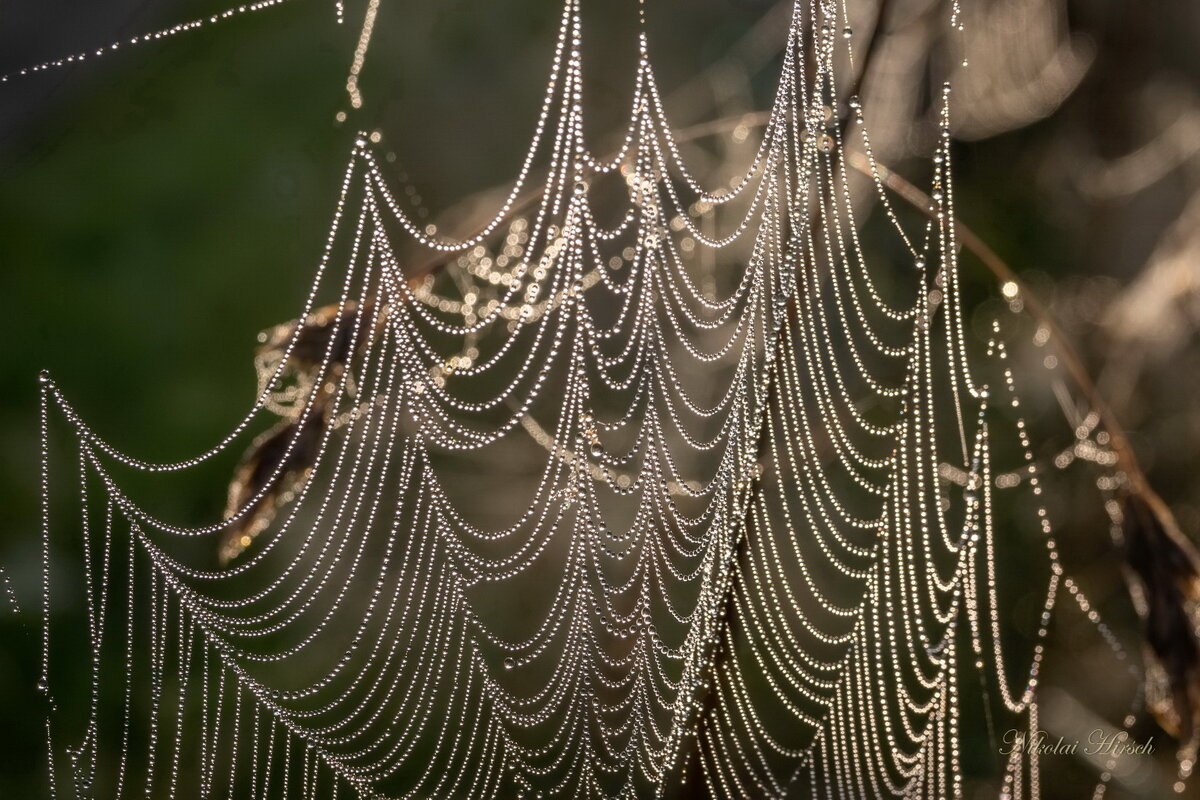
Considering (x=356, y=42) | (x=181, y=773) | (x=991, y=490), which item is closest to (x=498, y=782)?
(x=181, y=773)

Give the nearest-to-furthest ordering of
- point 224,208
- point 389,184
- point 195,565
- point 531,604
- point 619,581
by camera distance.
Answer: point 195,565
point 619,581
point 531,604
point 389,184
point 224,208

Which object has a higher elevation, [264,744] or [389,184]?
[389,184]

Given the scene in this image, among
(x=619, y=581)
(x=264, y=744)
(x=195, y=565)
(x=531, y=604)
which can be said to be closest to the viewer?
(x=264, y=744)

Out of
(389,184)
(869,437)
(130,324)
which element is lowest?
(869,437)

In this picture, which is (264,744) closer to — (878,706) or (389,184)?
(878,706)

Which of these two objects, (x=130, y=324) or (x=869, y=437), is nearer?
(x=869, y=437)

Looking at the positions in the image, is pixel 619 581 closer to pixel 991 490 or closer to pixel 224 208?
pixel 991 490
